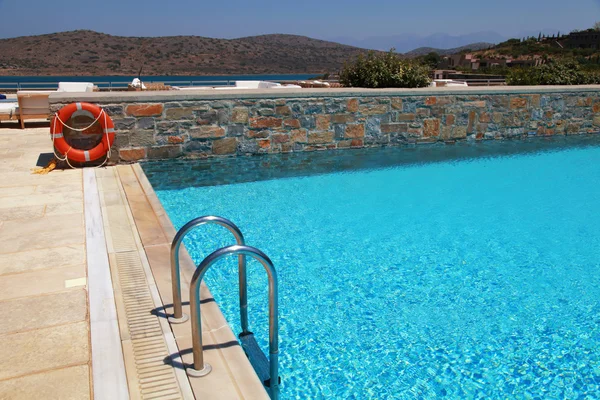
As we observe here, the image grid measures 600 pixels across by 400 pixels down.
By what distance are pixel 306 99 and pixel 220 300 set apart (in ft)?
15.2

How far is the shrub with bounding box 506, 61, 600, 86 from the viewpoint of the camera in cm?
1064

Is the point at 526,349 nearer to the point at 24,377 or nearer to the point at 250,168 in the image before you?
the point at 24,377

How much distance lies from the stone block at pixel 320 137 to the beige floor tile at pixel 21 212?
4192 millimetres

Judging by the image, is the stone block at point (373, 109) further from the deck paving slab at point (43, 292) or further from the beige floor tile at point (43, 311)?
the beige floor tile at point (43, 311)

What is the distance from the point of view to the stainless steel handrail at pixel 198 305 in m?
2.10

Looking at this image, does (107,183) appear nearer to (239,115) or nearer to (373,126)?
(239,115)

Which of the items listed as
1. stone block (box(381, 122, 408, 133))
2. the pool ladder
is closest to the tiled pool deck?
the pool ladder

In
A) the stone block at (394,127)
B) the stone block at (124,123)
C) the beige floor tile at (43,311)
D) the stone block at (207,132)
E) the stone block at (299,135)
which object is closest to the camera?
the beige floor tile at (43,311)

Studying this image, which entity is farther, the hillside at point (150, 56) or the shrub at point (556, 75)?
the hillside at point (150, 56)

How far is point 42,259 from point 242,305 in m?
1.60

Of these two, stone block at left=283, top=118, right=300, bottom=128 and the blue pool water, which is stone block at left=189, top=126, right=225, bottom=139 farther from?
stone block at left=283, top=118, right=300, bottom=128

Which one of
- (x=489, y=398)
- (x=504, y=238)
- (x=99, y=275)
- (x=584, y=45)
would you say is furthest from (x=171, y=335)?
(x=584, y=45)

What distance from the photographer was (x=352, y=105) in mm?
7820

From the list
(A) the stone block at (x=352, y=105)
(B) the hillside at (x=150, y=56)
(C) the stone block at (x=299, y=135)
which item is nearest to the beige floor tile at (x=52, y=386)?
(C) the stone block at (x=299, y=135)
